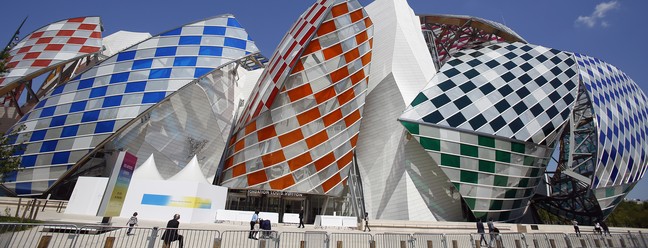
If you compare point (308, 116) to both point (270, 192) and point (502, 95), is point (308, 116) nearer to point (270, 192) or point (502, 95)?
point (270, 192)

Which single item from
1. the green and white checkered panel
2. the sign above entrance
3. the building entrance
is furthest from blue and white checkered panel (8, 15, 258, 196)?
the green and white checkered panel

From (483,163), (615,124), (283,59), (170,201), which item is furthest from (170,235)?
(615,124)

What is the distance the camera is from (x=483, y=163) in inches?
876

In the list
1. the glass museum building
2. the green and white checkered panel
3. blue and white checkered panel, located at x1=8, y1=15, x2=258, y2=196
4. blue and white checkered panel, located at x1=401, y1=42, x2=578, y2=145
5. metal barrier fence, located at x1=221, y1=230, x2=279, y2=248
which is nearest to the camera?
metal barrier fence, located at x1=221, y1=230, x2=279, y2=248

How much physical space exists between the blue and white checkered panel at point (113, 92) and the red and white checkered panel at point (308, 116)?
5.72m

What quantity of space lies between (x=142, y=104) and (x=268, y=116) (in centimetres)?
876

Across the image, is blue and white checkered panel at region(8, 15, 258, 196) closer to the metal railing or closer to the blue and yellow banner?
the blue and yellow banner

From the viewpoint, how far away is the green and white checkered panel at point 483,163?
71.9ft

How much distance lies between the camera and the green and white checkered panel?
21.9 meters

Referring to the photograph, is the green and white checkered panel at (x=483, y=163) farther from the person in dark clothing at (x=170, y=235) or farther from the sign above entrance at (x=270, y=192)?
the person in dark clothing at (x=170, y=235)

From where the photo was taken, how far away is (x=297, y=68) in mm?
22344

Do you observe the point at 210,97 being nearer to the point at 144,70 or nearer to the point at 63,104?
the point at 144,70

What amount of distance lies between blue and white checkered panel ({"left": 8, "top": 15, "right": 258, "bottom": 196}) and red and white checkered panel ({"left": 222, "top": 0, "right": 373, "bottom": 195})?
5.72 meters

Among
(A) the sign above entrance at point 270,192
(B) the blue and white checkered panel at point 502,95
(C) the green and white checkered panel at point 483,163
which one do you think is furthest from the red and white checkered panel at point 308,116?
(C) the green and white checkered panel at point 483,163
